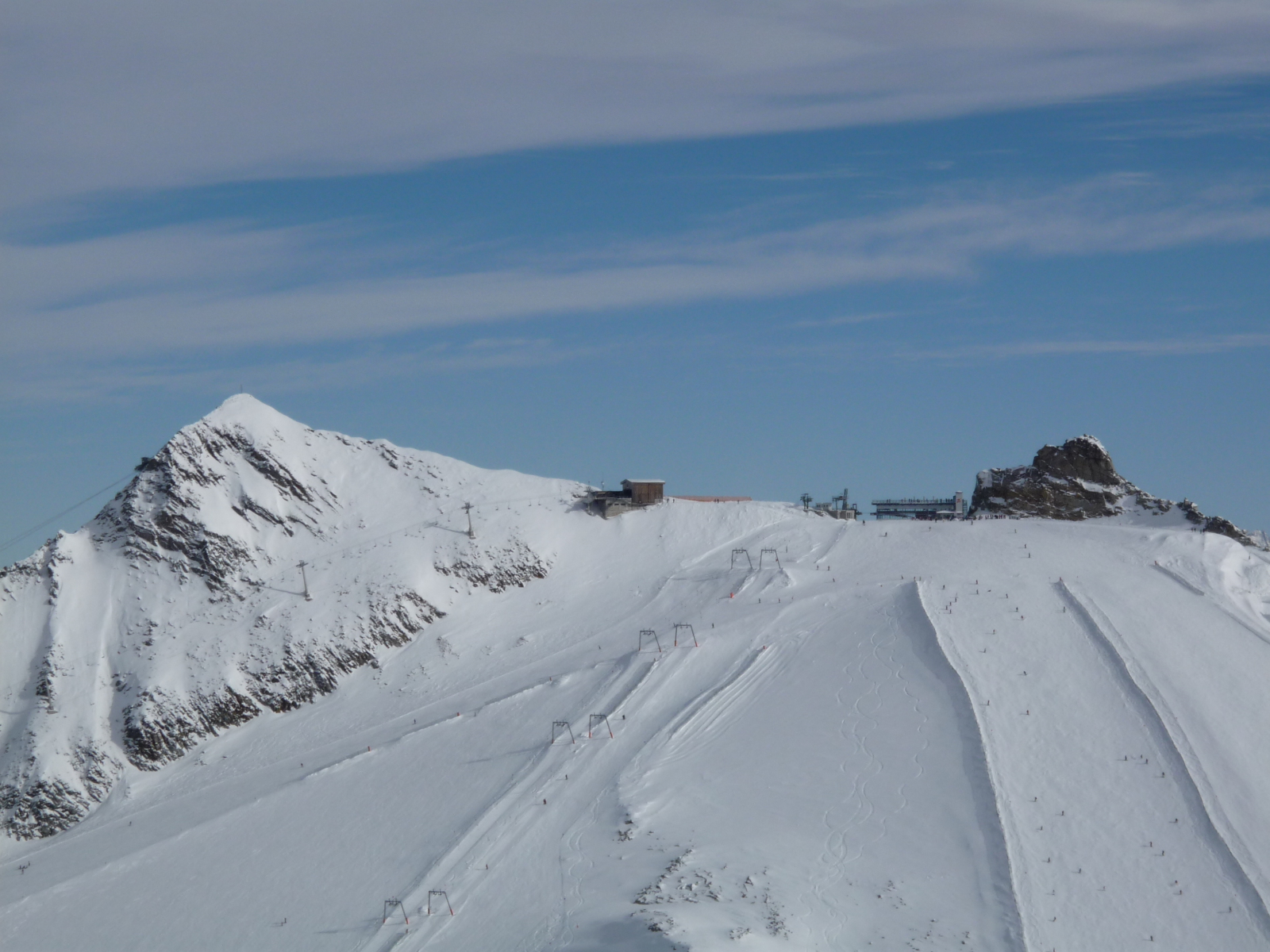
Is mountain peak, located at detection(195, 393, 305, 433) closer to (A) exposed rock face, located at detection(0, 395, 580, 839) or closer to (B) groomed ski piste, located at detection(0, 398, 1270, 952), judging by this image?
(A) exposed rock face, located at detection(0, 395, 580, 839)

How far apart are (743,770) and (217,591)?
36.2 meters

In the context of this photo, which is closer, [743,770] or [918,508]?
[743,770]

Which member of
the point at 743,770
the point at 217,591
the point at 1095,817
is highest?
the point at 217,591

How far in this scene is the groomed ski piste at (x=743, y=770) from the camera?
129 ft

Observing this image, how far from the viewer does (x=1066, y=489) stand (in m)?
85.4

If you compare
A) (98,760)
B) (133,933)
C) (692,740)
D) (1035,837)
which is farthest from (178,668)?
(1035,837)

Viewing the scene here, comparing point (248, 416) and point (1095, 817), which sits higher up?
point (248, 416)

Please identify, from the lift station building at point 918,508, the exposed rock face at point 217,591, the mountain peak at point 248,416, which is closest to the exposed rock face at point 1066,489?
the lift station building at point 918,508

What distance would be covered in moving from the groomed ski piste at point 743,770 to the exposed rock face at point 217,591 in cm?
74

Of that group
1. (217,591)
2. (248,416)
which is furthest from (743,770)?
(248,416)

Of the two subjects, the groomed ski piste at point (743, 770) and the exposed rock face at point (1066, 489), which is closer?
the groomed ski piste at point (743, 770)

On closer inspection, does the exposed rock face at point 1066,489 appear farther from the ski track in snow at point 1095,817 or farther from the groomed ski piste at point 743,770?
the ski track in snow at point 1095,817

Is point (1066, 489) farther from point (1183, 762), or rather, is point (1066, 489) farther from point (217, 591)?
point (217, 591)

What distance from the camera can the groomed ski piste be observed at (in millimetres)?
39438
